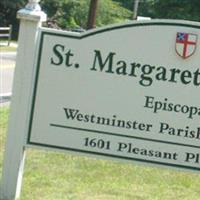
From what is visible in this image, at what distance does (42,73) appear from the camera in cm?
588

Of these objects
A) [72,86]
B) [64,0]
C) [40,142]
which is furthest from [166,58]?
[64,0]

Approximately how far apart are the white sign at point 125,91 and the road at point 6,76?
786 cm

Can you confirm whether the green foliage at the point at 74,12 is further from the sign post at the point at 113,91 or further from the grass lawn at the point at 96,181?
the sign post at the point at 113,91

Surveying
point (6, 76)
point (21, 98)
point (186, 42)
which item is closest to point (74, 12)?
point (6, 76)

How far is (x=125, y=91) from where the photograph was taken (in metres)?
5.83

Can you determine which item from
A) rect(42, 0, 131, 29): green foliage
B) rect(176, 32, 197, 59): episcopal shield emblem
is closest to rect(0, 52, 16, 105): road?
rect(176, 32, 197, 59): episcopal shield emblem

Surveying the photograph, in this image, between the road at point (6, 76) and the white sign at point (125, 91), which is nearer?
the white sign at point (125, 91)

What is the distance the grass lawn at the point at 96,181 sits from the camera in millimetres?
6445

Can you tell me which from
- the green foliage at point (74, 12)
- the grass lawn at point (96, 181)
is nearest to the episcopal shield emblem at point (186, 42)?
the grass lawn at point (96, 181)

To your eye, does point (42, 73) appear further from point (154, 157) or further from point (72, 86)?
point (154, 157)

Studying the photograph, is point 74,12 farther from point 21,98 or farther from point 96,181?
point 21,98

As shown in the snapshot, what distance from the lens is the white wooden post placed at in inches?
231

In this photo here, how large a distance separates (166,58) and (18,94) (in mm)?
1194

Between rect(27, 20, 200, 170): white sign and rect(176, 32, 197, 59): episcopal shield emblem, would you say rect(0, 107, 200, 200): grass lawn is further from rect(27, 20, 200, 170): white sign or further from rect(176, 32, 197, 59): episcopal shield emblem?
rect(176, 32, 197, 59): episcopal shield emblem
